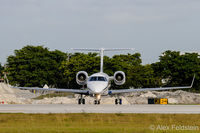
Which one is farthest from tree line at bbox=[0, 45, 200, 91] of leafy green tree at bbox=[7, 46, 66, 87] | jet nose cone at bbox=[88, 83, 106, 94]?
jet nose cone at bbox=[88, 83, 106, 94]

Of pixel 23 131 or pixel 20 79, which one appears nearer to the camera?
pixel 23 131

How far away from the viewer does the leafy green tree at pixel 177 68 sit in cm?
9550

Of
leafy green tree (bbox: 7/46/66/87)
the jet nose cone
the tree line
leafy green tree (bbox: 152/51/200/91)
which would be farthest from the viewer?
leafy green tree (bbox: 7/46/66/87)

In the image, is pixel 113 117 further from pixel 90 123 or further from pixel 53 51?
pixel 53 51

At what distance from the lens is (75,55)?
A: 113125 millimetres

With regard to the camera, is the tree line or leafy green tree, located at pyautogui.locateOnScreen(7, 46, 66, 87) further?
leafy green tree, located at pyautogui.locateOnScreen(7, 46, 66, 87)

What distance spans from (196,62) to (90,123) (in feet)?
273

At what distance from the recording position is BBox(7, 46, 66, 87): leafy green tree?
101688 millimetres

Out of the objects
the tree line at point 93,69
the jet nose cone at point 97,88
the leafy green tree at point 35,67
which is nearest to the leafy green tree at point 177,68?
the tree line at point 93,69

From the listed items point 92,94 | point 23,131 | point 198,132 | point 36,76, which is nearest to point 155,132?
point 198,132

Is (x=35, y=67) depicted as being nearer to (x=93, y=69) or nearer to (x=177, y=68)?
(x=93, y=69)

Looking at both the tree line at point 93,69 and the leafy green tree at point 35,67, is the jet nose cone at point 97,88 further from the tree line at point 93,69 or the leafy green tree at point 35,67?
the leafy green tree at point 35,67

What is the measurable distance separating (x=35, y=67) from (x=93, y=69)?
15.3 metres

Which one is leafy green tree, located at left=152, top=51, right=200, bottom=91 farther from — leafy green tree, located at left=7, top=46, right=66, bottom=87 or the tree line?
leafy green tree, located at left=7, top=46, right=66, bottom=87
